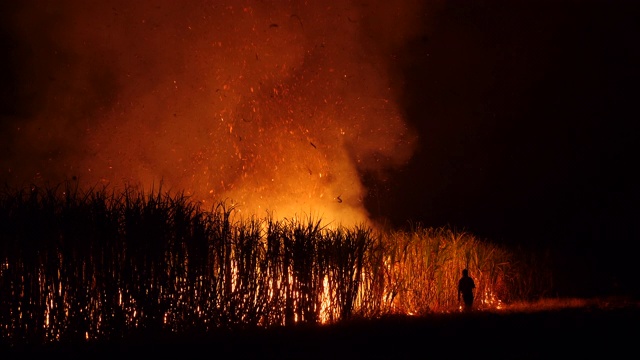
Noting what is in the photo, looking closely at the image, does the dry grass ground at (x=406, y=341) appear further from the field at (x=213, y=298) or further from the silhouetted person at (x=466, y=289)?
the silhouetted person at (x=466, y=289)

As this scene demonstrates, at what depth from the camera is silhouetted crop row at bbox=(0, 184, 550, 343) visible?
8.13 m

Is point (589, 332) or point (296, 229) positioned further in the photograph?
point (296, 229)

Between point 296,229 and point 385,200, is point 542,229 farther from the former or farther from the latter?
point 296,229

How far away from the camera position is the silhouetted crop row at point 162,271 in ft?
26.7

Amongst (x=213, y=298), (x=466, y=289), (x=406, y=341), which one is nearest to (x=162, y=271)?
(x=213, y=298)

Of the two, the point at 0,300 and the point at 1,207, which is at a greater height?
the point at 1,207

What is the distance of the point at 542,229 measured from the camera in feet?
94.6

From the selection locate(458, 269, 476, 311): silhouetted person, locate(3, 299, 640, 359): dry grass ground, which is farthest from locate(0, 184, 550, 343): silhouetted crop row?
locate(458, 269, 476, 311): silhouetted person

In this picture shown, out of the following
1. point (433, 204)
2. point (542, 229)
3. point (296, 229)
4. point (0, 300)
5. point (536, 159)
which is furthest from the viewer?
point (433, 204)

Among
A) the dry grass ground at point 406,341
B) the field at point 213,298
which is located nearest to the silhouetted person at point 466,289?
the field at point 213,298

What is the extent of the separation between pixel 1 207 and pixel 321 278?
14.3 ft

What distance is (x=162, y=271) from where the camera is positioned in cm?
877

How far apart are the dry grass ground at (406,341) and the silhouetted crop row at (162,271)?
37 cm

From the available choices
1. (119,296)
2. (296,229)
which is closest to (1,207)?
(119,296)
